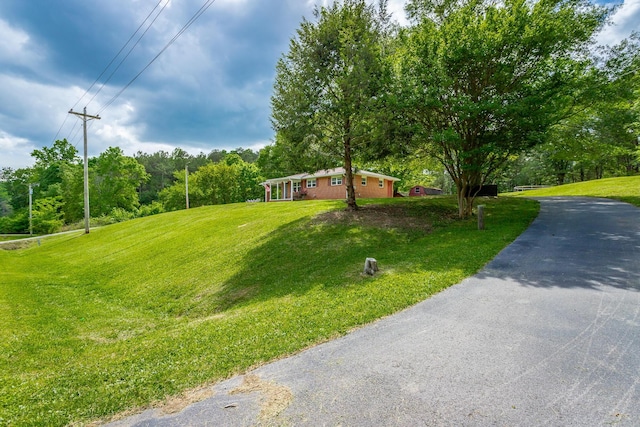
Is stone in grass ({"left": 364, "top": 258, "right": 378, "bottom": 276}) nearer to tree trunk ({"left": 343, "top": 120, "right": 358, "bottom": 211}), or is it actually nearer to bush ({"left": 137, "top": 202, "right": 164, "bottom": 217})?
tree trunk ({"left": 343, "top": 120, "right": 358, "bottom": 211})

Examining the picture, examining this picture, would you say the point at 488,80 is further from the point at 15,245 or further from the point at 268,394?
the point at 15,245

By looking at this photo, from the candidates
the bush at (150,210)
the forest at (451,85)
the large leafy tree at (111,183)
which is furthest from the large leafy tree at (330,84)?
the large leafy tree at (111,183)

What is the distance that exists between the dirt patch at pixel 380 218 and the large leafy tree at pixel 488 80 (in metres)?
2.21

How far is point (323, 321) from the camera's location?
14.4 feet

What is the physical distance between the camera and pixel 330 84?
460 inches

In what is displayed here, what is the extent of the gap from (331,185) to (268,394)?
2543 cm

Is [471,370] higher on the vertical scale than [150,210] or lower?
lower

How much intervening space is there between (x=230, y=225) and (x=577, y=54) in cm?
1843

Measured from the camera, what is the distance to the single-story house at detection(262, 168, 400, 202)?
88.9ft

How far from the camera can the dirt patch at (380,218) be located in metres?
11.2

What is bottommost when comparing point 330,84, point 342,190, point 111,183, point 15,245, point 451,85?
point 15,245

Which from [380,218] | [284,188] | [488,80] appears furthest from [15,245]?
[488,80]

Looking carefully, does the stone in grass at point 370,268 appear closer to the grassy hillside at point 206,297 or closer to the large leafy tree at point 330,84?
the grassy hillside at point 206,297

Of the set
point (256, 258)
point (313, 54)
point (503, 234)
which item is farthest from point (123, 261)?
point (503, 234)
